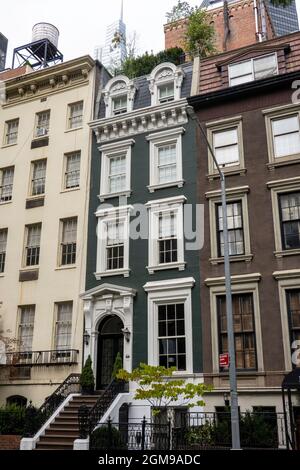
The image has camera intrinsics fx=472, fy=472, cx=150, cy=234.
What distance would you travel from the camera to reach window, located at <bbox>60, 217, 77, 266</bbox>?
74.9ft

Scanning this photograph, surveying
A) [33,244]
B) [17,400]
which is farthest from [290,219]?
[17,400]

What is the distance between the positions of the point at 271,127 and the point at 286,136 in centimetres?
78

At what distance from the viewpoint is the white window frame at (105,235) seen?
21234 millimetres

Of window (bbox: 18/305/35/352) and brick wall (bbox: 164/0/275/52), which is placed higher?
brick wall (bbox: 164/0/275/52)

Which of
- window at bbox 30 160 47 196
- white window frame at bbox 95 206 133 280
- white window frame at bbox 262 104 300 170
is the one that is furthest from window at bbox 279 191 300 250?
window at bbox 30 160 47 196

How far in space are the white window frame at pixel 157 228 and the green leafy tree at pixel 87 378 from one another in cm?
474

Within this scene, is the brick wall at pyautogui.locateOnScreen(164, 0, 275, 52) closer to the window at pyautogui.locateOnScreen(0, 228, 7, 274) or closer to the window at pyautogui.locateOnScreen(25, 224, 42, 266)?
the window at pyautogui.locateOnScreen(25, 224, 42, 266)

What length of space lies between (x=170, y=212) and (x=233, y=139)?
169 inches

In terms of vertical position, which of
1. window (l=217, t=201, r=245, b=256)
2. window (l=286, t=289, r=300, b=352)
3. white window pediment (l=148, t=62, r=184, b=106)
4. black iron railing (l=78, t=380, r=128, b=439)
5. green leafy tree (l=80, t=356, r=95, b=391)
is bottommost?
black iron railing (l=78, t=380, r=128, b=439)

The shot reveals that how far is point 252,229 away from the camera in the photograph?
19.2 metres

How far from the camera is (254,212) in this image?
63.5 ft

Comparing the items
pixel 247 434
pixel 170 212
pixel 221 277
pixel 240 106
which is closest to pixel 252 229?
pixel 221 277

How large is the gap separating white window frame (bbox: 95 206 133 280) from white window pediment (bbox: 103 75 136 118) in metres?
5.41

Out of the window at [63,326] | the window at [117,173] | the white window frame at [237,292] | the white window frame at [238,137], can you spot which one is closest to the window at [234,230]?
the white window frame at [237,292]
